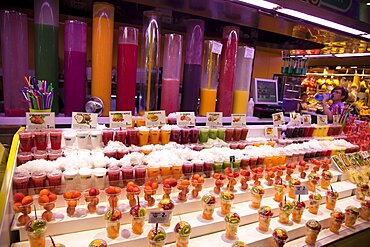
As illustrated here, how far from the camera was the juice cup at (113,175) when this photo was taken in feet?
5.87

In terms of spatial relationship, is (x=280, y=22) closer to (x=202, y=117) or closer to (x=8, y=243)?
(x=202, y=117)

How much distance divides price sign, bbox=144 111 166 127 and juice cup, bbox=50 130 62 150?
0.65m

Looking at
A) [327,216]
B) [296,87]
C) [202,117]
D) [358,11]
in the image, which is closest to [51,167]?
[202,117]

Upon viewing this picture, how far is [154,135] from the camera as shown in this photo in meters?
2.26

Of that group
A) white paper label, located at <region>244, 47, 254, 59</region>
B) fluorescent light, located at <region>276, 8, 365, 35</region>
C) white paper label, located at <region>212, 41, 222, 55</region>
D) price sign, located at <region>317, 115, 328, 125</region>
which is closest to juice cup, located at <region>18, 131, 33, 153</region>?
white paper label, located at <region>212, 41, 222, 55</region>

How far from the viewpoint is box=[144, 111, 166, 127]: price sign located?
230 centimetres

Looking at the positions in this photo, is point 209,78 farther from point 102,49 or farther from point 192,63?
point 102,49

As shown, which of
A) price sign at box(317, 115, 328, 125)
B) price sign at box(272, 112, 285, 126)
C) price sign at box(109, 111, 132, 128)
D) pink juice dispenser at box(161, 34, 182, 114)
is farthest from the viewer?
price sign at box(317, 115, 328, 125)

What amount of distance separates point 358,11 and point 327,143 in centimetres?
142

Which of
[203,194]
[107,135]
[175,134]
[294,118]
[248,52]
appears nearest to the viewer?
[203,194]

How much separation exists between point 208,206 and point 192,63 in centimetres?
164

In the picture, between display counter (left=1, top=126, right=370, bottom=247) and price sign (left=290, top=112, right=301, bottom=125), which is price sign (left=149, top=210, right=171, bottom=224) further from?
price sign (left=290, top=112, right=301, bottom=125)

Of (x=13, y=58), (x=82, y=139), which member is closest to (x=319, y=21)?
(x=82, y=139)

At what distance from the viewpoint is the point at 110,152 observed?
6.59 ft
